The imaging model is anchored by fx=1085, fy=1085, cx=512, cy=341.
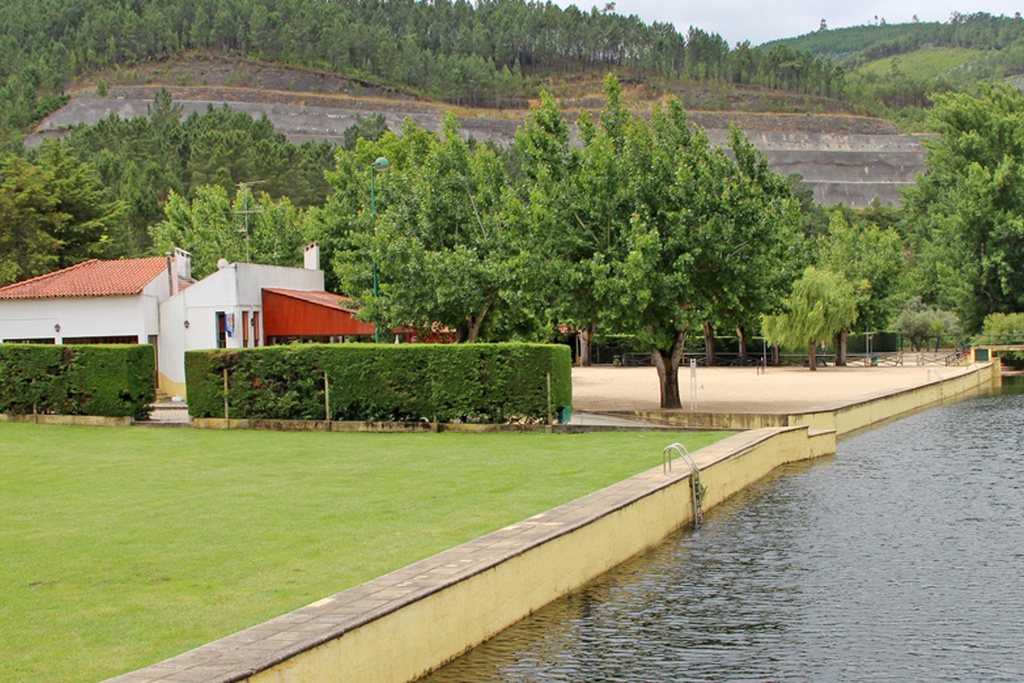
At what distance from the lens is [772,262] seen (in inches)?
1337

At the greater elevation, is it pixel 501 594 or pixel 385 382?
pixel 385 382

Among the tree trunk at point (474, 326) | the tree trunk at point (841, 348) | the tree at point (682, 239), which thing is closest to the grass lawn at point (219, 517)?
the tree at point (682, 239)

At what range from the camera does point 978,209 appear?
70.8 metres

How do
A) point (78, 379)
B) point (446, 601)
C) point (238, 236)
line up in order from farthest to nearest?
point (238, 236) < point (78, 379) < point (446, 601)

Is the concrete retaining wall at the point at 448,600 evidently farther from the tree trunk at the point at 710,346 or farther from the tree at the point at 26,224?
the tree trunk at the point at 710,346

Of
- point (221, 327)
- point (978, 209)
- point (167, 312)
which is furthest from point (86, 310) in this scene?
point (978, 209)

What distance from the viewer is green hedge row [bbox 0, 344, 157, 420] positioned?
28328mm

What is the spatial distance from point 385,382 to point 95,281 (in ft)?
55.3

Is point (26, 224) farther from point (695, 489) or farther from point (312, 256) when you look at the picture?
point (695, 489)

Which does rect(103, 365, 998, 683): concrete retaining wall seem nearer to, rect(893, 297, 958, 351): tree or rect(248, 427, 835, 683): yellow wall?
rect(248, 427, 835, 683): yellow wall

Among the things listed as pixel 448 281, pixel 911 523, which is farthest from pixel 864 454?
pixel 448 281

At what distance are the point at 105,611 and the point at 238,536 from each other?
3.47 m

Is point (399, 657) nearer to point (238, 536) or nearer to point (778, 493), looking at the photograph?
point (238, 536)

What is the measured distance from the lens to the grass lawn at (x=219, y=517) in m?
9.15
